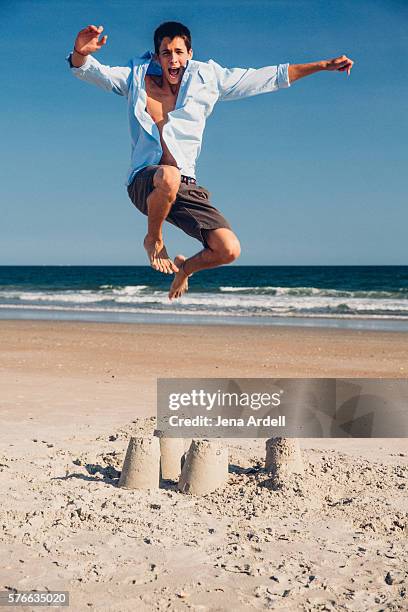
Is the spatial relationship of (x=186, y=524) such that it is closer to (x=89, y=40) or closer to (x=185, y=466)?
(x=185, y=466)

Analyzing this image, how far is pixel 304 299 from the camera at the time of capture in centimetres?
4212

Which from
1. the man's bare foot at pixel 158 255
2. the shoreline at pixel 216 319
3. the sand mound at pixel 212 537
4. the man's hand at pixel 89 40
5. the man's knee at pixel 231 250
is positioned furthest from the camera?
the shoreline at pixel 216 319

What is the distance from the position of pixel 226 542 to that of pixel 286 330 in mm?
18550

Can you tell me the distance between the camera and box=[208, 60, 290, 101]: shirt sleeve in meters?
4.23

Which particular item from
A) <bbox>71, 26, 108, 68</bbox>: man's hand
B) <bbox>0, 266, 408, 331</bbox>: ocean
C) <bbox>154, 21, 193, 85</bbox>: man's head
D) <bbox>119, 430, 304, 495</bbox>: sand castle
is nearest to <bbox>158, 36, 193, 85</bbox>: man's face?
<bbox>154, 21, 193, 85</bbox>: man's head

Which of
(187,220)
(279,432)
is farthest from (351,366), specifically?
(187,220)

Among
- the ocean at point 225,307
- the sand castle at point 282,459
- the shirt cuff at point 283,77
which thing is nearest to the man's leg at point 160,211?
the shirt cuff at point 283,77

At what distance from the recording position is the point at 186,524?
750 cm

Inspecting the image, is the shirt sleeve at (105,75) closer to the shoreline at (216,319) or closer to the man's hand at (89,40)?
the man's hand at (89,40)

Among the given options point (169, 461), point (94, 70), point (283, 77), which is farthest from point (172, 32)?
point (169, 461)

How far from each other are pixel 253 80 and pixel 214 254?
1.00 metres

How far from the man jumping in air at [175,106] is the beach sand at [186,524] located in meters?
3.25

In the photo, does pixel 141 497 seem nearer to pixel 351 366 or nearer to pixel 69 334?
pixel 351 366

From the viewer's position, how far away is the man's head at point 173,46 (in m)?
4.00
